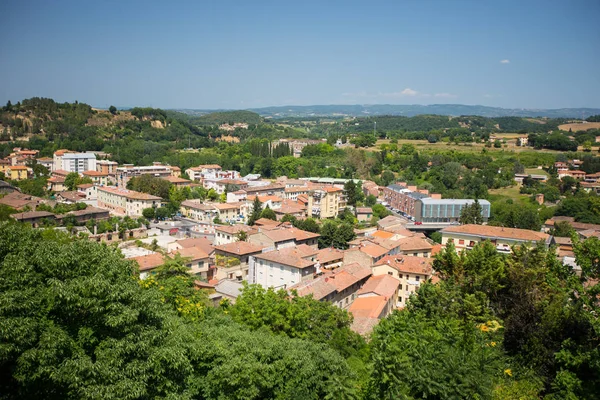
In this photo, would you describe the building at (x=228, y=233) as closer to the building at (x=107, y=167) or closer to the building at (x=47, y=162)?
the building at (x=107, y=167)

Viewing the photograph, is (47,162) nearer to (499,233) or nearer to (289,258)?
(289,258)

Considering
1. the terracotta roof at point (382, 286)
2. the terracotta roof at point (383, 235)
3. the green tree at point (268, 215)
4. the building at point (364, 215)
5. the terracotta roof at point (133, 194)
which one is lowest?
the building at point (364, 215)

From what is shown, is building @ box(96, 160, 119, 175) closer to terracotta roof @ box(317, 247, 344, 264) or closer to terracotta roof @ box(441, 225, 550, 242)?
terracotta roof @ box(317, 247, 344, 264)

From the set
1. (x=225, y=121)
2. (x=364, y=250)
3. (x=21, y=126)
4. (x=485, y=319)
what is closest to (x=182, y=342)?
(x=485, y=319)

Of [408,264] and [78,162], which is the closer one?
[408,264]

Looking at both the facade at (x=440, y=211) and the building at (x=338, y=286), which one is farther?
the facade at (x=440, y=211)

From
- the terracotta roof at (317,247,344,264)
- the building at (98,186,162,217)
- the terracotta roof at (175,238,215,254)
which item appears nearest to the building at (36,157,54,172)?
the building at (98,186,162,217)

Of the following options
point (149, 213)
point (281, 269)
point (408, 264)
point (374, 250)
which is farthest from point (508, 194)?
point (149, 213)

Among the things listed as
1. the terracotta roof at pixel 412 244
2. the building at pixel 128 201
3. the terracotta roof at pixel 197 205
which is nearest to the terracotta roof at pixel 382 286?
the terracotta roof at pixel 412 244
